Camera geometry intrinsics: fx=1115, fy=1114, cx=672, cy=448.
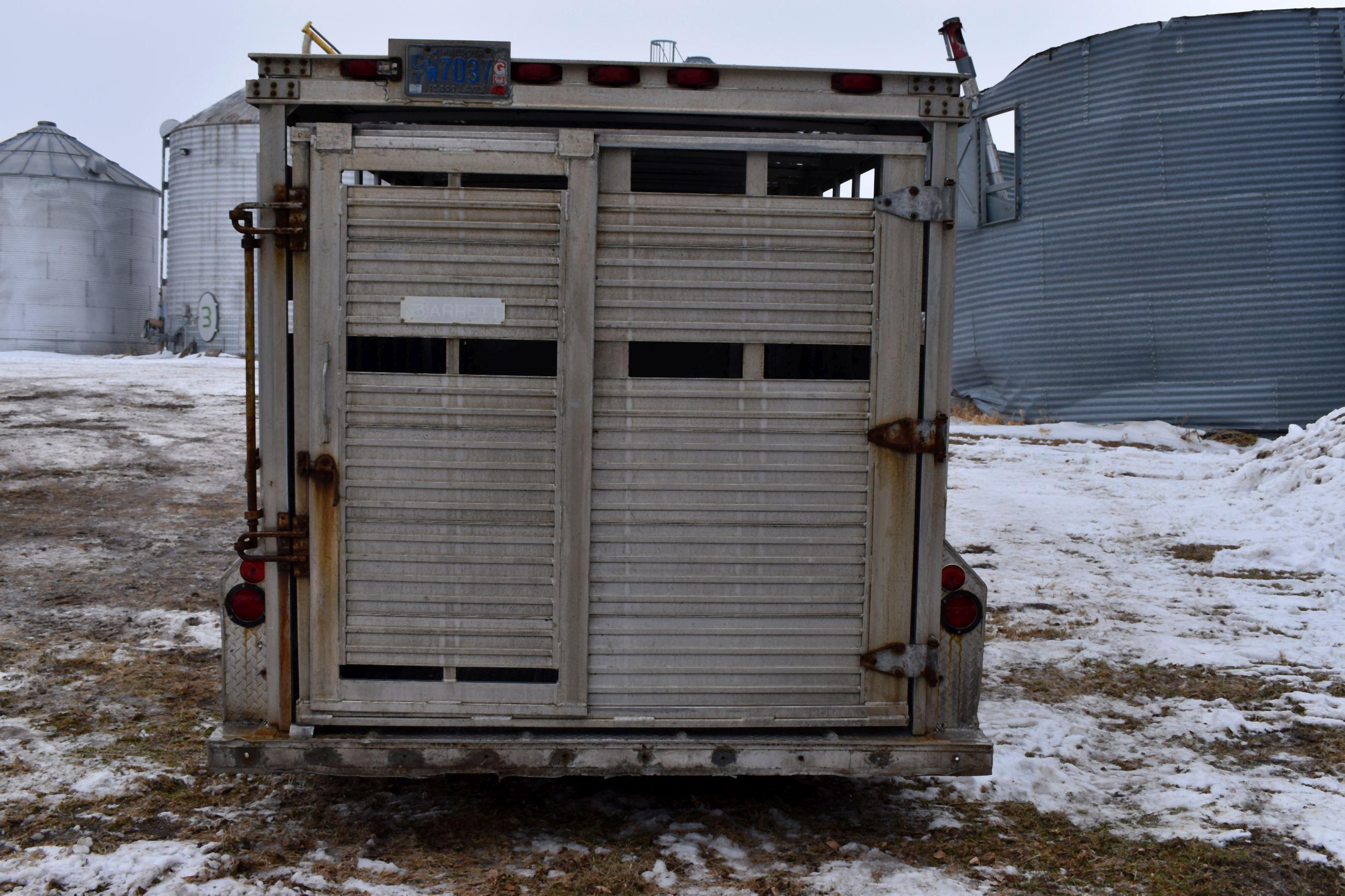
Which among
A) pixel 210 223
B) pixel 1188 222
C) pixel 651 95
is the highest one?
pixel 210 223

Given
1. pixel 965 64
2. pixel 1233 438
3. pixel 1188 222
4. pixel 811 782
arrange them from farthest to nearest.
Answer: pixel 965 64
pixel 1188 222
pixel 1233 438
pixel 811 782

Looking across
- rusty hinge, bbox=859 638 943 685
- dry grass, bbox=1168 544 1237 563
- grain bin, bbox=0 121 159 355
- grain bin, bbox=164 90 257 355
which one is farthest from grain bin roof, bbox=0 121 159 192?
rusty hinge, bbox=859 638 943 685

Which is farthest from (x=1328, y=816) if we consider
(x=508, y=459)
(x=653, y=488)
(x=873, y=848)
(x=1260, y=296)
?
(x=1260, y=296)

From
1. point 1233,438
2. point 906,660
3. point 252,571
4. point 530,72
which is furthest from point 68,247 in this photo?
point 906,660

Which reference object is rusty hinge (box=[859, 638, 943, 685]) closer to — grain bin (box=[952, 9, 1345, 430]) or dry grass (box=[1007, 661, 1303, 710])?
dry grass (box=[1007, 661, 1303, 710])

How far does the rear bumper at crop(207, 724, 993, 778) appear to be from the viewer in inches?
154

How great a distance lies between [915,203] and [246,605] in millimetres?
2819

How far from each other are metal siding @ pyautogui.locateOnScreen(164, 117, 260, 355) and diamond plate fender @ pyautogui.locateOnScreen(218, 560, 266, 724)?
27844mm

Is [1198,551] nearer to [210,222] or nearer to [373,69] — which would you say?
[373,69]

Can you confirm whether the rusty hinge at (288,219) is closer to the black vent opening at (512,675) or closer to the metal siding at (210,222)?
the black vent opening at (512,675)

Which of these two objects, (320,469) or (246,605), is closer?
(320,469)

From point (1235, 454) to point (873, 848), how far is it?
1321 centimetres

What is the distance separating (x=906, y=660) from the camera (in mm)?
4090

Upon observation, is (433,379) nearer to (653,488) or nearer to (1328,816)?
(653,488)
